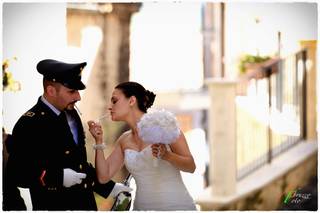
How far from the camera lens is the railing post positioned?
8.07m

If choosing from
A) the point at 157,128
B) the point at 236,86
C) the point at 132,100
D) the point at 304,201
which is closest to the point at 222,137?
the point at 236,86

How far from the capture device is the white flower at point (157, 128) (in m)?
4.32

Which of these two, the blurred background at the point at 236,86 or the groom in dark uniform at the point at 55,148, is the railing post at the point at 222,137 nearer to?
the blurred background at the point at 236,86

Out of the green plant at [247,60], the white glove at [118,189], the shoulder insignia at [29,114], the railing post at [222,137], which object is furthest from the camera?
the railing post at [222,137]

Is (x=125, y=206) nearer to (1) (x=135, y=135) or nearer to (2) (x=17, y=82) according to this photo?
(1) (x=135, y=135)

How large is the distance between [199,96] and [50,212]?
5.40 meters

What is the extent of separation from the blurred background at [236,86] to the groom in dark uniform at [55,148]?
0.95m

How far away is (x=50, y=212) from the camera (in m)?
4.55

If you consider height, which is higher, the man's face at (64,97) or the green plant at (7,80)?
the green plant at (7,80)

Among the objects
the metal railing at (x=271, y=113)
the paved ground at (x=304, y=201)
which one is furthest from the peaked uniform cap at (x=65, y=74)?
the metal railing at (x=271, y=113)

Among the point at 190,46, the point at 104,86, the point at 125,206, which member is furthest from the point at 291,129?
the point at 125,206

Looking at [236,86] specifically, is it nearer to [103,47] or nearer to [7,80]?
[103,47]

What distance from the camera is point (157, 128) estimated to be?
14.2 feet

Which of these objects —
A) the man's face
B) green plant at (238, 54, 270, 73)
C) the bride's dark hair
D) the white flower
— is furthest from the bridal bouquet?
green plant at (238, 54, 270, 73)
